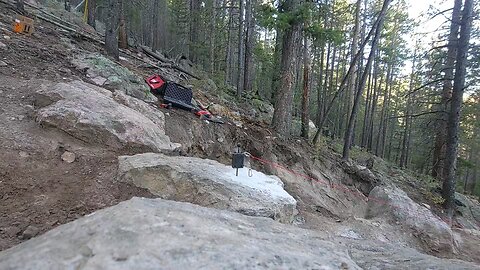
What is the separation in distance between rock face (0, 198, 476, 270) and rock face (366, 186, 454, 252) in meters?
5.69

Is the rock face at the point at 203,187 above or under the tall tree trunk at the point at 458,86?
under

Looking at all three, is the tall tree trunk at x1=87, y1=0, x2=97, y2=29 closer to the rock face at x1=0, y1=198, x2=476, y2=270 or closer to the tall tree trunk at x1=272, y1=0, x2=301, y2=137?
the tall tree trunk at x1=272, y1=0, x2=301, y2=137

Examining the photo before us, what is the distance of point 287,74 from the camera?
857 cm

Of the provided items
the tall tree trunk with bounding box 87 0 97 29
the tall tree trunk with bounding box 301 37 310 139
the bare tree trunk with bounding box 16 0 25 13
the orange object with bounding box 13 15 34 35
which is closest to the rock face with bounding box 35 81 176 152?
the orange object with bounding box 13 15 34 35

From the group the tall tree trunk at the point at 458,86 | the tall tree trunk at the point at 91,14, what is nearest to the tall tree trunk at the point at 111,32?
the tall tree trunk at the point at 91,14

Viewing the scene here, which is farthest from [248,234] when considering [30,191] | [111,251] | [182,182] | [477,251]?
[477,251]

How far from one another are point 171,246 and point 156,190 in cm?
244

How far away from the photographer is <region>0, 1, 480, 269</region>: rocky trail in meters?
1.56

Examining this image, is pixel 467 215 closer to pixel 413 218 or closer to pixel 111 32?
pixel 413 218

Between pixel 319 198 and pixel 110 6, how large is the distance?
719 centimetres

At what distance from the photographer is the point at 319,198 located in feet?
25.1

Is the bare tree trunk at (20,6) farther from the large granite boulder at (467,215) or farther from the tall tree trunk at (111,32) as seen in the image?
the large granite boulder at (467,215)

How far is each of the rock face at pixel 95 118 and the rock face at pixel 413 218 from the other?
18.1 ft

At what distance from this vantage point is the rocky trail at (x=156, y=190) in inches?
61.4
